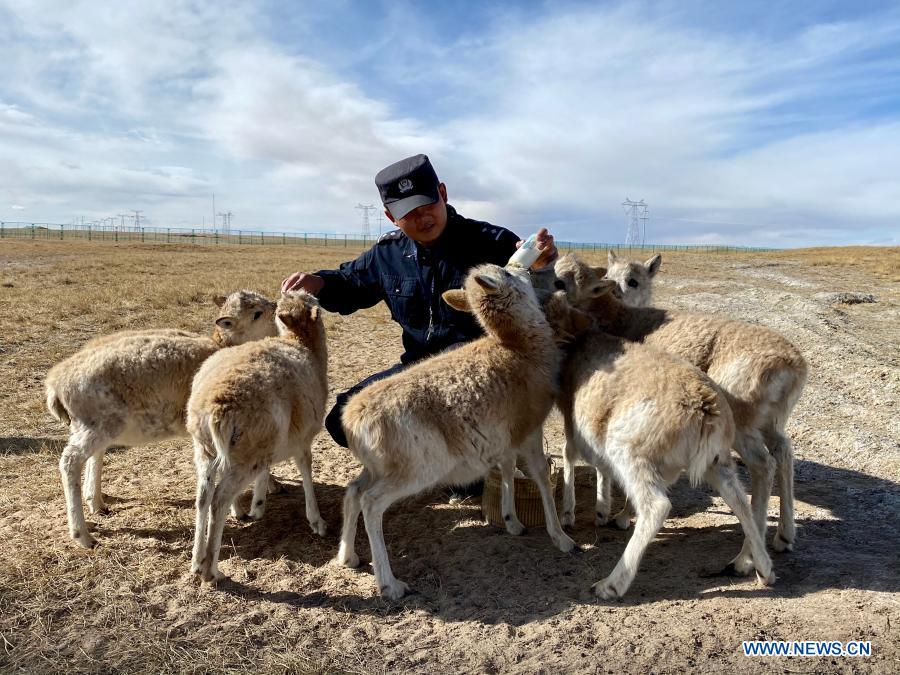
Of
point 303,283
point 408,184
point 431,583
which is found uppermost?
point 408,184

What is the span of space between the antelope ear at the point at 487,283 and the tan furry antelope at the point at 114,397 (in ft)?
10.1

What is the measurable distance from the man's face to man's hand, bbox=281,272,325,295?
47.3 inches

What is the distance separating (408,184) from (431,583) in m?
4.13

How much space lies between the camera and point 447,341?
731cm

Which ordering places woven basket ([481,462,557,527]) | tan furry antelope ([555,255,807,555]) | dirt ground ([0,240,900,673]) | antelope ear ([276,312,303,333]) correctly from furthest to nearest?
antelope ear ([276,312,303,333]) < woven basket ([481,462,557,527]) < tan furry antelope ([555,255,807,555]) < dirt ground ([0,240,900,673])

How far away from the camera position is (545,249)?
22.6 feet

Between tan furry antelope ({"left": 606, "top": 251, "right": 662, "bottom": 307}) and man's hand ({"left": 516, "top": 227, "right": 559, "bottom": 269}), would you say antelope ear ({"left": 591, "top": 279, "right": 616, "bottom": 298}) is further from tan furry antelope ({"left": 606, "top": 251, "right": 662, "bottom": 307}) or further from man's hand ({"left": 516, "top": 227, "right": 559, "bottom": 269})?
tan furry antelope ({"left": 606, "top": 251, "right": 662, "bottom": 307})

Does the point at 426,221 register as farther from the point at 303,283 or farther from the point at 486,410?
the point at 486,410

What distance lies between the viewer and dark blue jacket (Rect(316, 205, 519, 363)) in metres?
7.30

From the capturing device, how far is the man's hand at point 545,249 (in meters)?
6.75

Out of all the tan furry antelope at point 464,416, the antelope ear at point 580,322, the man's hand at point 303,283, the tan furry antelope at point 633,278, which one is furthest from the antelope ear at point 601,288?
the man's hand at point 303,283

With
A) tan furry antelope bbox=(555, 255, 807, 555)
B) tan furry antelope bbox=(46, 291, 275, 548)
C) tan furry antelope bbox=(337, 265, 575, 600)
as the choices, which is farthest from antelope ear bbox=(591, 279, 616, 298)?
tan furry antelope bbox=(46, 291, 275, 548)

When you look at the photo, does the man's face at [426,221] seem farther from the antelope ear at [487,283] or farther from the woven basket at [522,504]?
the woven basket at [522,504]

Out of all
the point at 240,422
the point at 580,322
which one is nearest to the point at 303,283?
the point at 240,422
